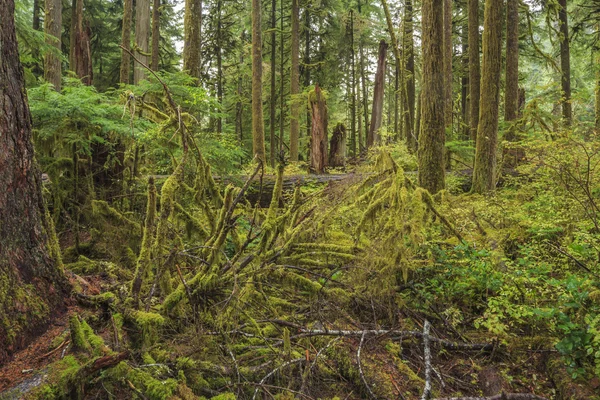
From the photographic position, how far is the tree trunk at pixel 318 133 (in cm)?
1474

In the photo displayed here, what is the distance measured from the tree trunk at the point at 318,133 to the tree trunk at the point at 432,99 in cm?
732

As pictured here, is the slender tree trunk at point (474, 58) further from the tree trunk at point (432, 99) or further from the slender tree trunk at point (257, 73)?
the slender tree trunk at point (257, 73)

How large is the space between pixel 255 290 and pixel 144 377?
138 centimetres

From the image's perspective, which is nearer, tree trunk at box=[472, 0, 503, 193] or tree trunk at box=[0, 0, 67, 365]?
tree trunk at box=[0, 0, 67, 365]

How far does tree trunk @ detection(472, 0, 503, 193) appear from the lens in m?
8.45

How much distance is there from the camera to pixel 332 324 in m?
3.78

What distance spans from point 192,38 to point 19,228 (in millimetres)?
8143

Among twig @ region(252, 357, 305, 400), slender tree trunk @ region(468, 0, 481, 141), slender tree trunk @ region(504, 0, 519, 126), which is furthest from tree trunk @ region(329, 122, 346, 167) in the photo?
twig @ region(252, 357, 305, 400)

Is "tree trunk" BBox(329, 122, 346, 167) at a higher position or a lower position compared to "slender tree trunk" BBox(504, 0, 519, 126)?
lower

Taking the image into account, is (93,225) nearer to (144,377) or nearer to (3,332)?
(3,332)

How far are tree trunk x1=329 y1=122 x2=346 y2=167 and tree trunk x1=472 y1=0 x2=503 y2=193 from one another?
6.51 metres

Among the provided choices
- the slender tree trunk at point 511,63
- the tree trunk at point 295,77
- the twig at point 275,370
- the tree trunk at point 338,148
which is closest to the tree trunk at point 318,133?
the tree trunk at point 338,148

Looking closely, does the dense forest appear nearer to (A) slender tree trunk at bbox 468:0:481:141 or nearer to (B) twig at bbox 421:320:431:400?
(B) twig at bbox 421:320:431:400

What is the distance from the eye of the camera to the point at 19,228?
2439 mm
